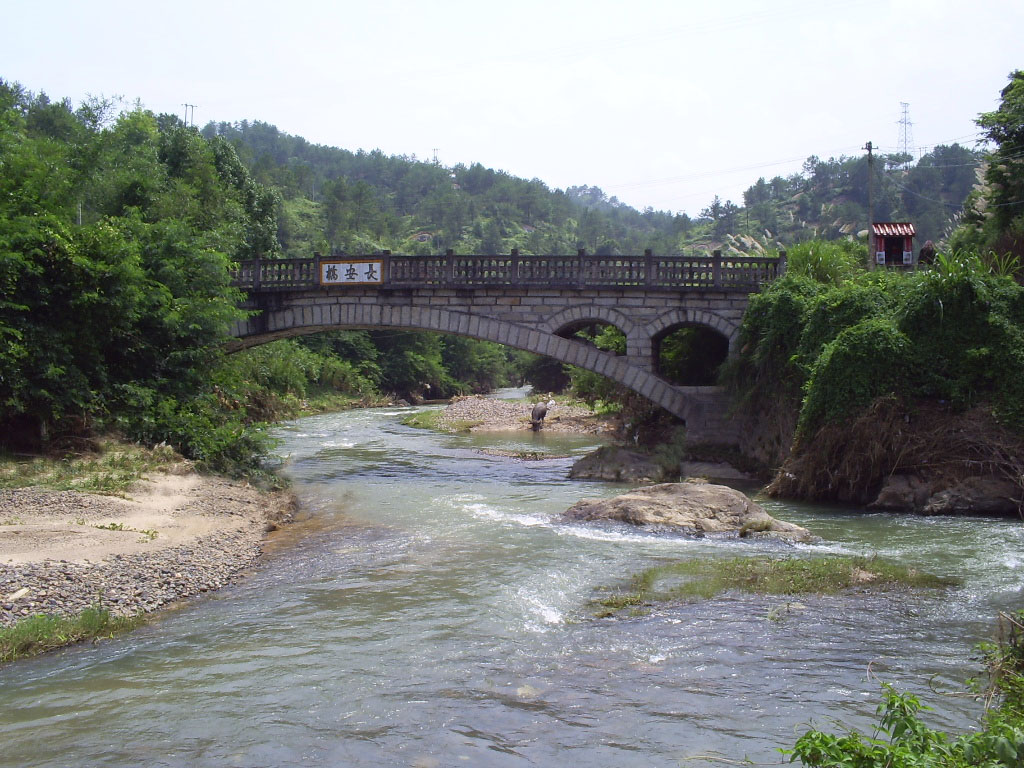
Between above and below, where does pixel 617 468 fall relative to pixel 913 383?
below

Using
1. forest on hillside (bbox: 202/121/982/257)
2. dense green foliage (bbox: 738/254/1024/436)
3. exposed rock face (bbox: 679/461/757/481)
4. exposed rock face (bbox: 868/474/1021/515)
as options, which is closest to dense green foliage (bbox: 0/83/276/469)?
exposed rock face (bbox: 679/461/757/481)

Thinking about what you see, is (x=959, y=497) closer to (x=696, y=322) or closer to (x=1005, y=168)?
(x=696, y=322)

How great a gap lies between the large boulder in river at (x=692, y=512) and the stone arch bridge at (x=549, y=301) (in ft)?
31.6

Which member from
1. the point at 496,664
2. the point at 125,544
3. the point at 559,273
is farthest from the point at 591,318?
the point at 496,664

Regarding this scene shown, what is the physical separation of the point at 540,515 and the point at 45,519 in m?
8.25

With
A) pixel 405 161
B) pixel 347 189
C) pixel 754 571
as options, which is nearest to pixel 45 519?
pixel 754 571

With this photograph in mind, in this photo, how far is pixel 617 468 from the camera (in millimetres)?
23547

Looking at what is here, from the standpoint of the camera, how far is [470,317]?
26.2 meters

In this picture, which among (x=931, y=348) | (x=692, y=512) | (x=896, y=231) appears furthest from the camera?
(x=896, y=231)

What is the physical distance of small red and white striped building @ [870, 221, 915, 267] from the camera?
102 ft

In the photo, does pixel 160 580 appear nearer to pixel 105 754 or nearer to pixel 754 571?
pixel 105 754

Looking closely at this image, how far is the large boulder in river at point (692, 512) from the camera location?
14.4m

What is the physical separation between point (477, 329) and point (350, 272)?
4.03 meters

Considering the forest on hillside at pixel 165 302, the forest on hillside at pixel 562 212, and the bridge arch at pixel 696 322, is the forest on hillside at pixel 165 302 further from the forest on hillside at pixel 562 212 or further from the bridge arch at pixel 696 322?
the forest on hillside at pixel 562 212
